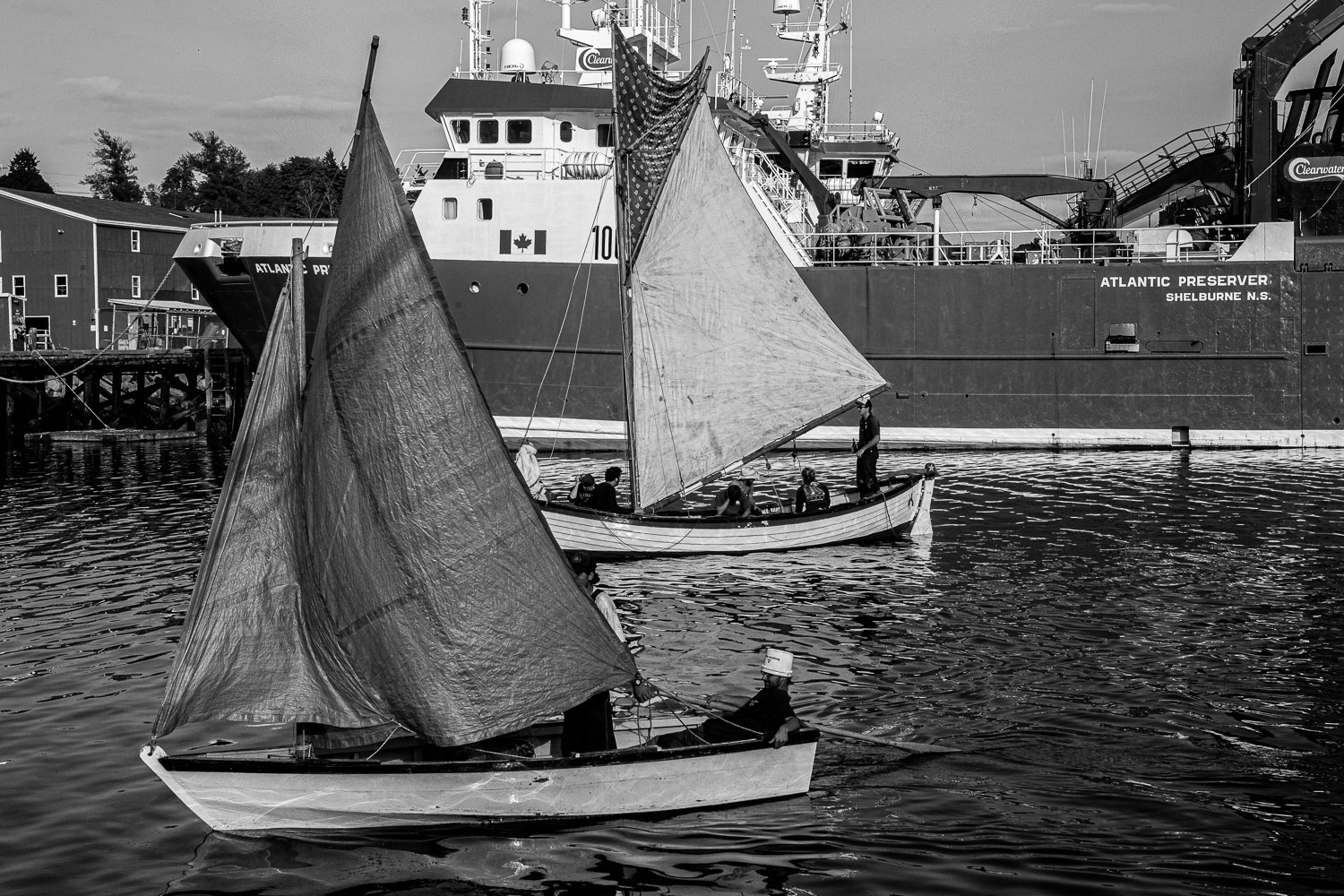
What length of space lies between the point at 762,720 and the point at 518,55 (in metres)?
31.0

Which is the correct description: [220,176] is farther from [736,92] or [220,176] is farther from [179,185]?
[736,92]

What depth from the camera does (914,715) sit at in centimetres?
1263

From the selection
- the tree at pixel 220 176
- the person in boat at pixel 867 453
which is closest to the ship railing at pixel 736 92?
the person in boat at pixel 867 453

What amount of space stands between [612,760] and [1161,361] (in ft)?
94.3

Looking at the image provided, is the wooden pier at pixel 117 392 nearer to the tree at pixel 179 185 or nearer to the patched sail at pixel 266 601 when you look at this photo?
the patched sail at pixel 266 601

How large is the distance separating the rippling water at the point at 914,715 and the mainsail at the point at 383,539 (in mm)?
1232

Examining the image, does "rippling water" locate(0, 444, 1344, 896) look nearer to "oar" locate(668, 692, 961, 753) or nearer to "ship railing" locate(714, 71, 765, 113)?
"oar" locate(668, 692, 961, 753)

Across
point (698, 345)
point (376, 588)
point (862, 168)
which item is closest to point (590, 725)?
point (376, 588)

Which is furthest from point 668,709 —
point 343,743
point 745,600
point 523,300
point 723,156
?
point 523,300

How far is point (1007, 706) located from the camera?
12.8 m

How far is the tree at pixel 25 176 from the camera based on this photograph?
85.8m

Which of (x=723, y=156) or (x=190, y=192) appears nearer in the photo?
(x=723, y=156)

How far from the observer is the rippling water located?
9273mm

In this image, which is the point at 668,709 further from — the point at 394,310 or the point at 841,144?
the point at 841,144
